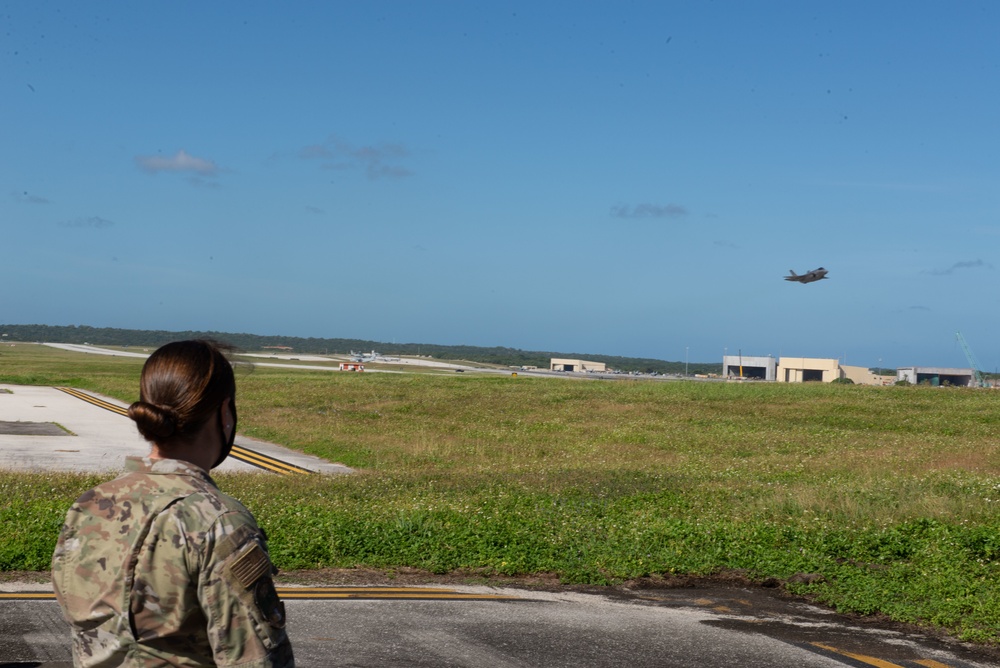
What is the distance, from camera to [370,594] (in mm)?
11359

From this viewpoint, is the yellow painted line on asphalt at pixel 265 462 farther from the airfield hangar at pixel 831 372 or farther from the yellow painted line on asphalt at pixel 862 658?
the airfield hangar at pixel 831 372

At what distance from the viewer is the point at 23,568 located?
39.8 feet

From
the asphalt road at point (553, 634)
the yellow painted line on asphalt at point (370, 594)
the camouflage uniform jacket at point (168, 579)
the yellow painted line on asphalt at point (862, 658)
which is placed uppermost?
the camouflage uniform jacket at point (168, 579)

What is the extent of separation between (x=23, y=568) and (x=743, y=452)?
84.9 feet

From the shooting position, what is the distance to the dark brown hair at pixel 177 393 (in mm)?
3002

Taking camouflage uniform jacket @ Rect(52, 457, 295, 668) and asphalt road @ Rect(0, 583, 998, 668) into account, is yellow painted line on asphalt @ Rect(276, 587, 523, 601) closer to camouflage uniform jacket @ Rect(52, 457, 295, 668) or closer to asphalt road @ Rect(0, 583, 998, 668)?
asphalt road @ Rect(0, 583, 998, 668)

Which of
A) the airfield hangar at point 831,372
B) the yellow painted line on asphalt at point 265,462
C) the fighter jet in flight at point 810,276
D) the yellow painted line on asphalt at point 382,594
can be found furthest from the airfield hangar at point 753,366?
the yellow painted line on asphalt at point 382,594

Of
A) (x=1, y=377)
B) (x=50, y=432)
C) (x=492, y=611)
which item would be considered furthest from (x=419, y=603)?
(x=1, y=377)

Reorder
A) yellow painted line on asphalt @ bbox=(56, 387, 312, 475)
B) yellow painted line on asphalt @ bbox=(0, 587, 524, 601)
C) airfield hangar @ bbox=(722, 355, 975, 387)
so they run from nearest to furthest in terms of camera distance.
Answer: yellow painted line on asphalt @ bbox=(0, 587, 524, 601)
yellow painted line on asphalt @ bbox=(56, 387, 312, 475)
airfield hangar @ bbox=(722, 355, 975, 387)

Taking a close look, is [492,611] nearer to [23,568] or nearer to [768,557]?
[768,557]

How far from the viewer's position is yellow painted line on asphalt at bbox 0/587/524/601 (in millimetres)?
10914

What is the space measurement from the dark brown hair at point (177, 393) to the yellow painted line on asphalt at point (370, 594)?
841cm

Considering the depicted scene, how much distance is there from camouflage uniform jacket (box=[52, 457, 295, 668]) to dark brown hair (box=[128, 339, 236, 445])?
0.35 ft

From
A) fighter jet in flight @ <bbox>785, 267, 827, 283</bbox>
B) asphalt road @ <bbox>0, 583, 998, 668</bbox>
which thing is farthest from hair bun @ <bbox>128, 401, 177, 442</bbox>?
fighter jet in flight @ <bbox>785, 267, 827, 283</bbox>
